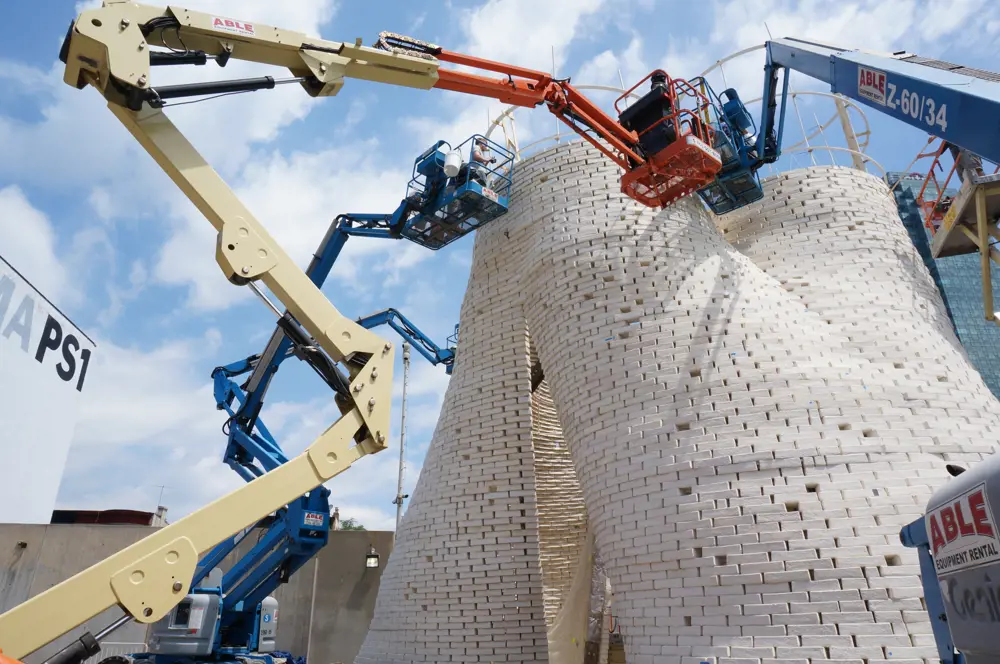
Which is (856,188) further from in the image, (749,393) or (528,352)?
(528,352)

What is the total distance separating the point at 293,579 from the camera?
21.1 metres

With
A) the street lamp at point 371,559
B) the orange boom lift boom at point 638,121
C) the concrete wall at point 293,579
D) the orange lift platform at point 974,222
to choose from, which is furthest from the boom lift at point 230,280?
the street lamp at point 371,559

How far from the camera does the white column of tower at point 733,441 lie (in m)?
8.12

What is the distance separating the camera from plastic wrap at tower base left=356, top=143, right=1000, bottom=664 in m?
8.36

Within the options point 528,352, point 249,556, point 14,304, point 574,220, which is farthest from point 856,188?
point 14,304

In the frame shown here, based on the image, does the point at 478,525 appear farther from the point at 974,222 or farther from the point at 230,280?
the point at 974,222

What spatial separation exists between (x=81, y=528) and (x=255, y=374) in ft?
36.1

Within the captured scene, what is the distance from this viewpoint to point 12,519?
9430 mm

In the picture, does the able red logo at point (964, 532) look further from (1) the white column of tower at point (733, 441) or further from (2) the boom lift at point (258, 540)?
(2) the boom lift at point (258, 540)

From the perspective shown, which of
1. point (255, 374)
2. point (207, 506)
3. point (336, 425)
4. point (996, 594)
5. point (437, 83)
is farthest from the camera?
point (255, 374)

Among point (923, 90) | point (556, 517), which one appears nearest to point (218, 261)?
point (923, 90)

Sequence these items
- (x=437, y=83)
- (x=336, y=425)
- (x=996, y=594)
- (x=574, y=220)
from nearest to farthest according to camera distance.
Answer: (x=996, y=594), (x=336, y=425), (x=437, y=83), (x=574, y=220)

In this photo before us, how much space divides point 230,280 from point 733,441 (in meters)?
6.65

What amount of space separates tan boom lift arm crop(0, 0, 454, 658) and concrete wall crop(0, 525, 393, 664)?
15096 mm
